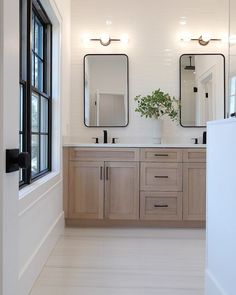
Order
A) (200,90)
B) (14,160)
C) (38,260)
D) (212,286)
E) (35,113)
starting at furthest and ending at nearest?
1. (200,90)
2. (35,113)
3. (38,260)
4. (212,286)
5. (14,160)

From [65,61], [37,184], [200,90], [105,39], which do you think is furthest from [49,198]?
[200,90]

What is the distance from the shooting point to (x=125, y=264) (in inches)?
101

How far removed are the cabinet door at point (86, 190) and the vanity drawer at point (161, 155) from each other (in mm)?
499

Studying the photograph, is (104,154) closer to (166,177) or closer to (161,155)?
(161,155)

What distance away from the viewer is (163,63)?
4.13 meters

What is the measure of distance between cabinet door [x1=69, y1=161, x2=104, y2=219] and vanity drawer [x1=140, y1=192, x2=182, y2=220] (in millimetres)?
490

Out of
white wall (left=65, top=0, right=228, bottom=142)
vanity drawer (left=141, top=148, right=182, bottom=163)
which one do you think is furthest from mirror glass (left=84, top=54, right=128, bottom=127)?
vanity drawer (left=141, top=148, right=182, bottom=163)

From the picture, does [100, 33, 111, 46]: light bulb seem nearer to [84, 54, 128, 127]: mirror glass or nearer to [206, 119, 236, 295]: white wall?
[84, 54, 128, 127]: mirror glass

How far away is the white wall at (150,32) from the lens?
412cm

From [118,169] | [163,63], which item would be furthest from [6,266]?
[163,63]

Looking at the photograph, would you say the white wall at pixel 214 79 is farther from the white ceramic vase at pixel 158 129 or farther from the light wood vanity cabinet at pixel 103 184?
the light wood vanity cabinet at pixel 103 184

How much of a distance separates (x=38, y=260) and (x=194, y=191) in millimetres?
1880

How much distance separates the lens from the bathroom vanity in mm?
3521

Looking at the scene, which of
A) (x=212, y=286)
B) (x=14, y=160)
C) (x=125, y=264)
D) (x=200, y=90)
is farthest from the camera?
(x=200, y=90)
